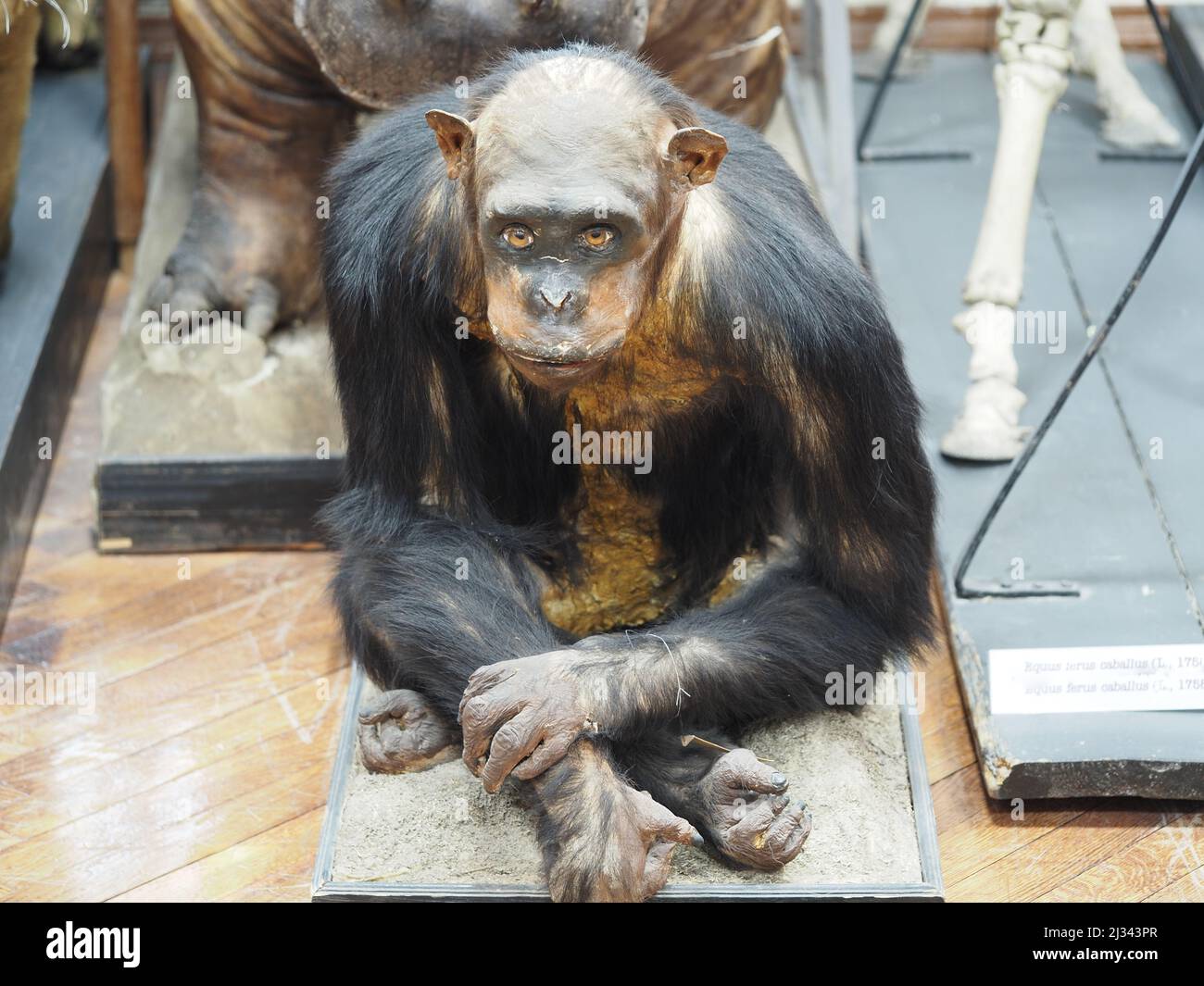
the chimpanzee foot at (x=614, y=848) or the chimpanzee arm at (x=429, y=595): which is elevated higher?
the chimpanzee arm at (x=429, y=595)

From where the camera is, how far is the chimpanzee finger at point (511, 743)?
2.62 m

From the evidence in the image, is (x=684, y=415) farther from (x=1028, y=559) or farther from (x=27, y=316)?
(x=27, y=316)

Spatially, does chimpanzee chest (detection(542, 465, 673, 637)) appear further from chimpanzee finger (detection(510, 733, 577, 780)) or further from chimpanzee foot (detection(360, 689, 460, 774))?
chimpanzee finger (detection(510, 733, 577, 780))

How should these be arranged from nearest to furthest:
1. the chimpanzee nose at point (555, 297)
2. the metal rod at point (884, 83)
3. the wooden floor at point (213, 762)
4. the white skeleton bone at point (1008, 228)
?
the chimpanzee nose at point (555, 297) < the wooden floor at point (213, 762) < the white skeleton bone at point (1008, 228) < the metal rod at point (884, 83)

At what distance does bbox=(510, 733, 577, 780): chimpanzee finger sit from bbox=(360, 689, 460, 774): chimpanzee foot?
1.43 ft

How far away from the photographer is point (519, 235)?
8.18ft

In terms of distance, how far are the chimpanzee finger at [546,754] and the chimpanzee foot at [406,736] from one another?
43 centimetres

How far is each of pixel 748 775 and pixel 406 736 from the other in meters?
0.64

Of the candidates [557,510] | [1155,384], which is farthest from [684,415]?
[1155,384]

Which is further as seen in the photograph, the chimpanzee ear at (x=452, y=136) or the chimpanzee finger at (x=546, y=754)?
the chimpanzee finger at (x=546, y=754)

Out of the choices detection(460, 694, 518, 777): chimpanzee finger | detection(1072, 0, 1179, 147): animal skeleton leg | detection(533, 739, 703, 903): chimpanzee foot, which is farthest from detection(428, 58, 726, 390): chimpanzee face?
detection(1072, 0, 1179, 147): animal skeleton leg

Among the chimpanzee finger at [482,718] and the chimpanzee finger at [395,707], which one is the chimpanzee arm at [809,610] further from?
the chimpanzee finger at [395,707]

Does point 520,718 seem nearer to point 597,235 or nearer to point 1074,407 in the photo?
point 597,235

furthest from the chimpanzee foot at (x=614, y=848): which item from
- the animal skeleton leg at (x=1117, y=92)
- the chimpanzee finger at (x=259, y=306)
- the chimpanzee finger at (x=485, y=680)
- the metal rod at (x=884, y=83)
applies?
the animal skeleton leg at (x=1117, y=92)
